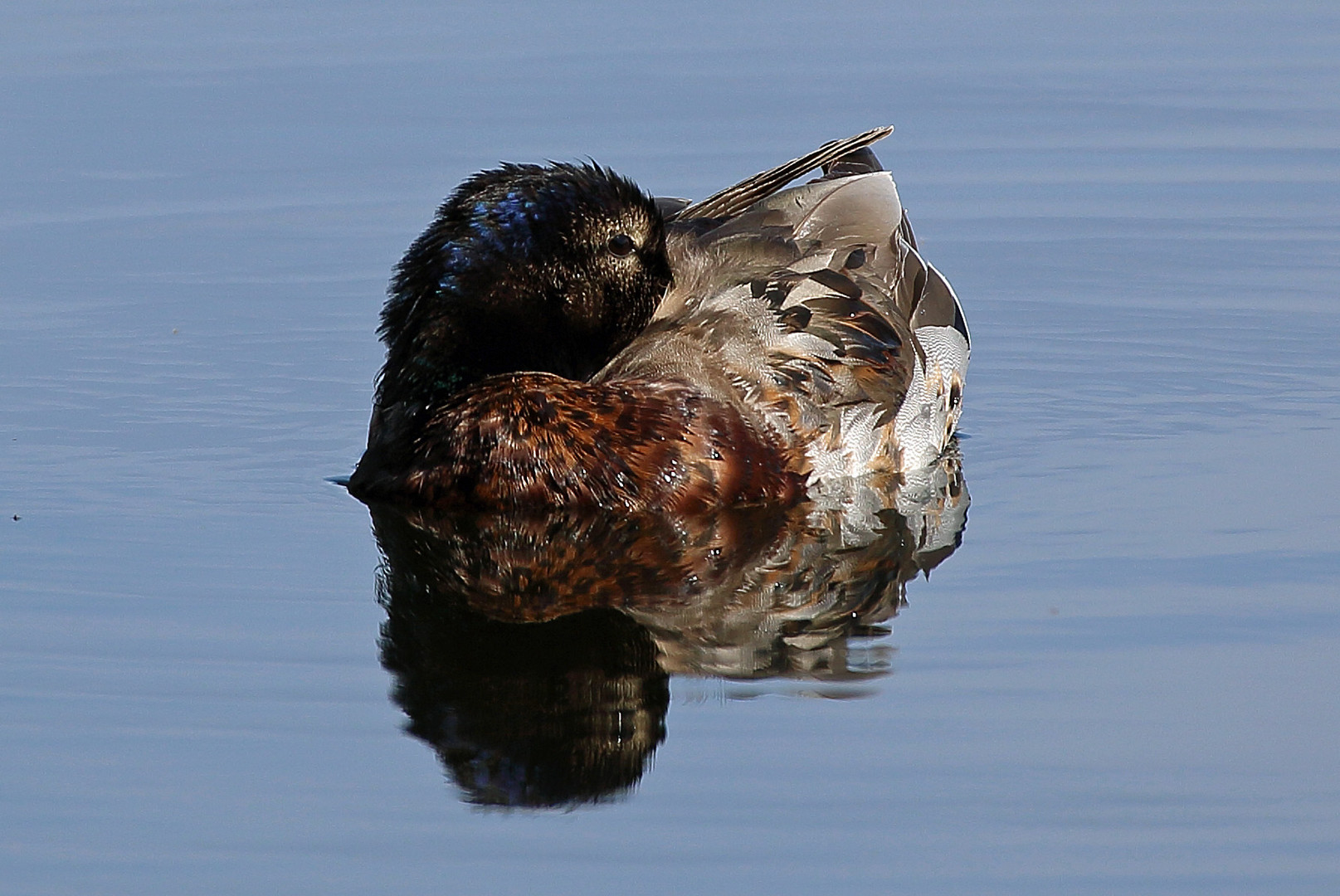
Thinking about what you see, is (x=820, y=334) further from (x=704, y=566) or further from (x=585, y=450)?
(x=704, y=566)

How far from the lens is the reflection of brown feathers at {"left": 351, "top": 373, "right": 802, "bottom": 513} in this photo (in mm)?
9164

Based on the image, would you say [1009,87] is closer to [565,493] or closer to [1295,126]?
[1295,126]

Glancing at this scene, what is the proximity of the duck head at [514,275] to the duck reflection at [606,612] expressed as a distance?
62 cm

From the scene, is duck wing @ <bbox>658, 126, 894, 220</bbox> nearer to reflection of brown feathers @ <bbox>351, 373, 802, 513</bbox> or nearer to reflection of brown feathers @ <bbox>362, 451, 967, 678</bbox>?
reflection of brown feathers @ <bbox>351, 373, 802, 513</bbox>

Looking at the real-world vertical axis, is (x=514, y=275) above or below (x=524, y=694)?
above

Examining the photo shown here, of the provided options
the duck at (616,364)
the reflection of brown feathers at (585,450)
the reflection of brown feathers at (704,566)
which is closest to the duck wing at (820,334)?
the duck at (616,364)

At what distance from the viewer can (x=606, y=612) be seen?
26.5 feet

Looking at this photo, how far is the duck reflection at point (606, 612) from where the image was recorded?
693 cm

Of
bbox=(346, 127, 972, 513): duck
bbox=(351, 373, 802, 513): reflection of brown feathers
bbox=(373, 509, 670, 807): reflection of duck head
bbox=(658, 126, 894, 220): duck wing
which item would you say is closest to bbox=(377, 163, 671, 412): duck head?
bbox=(346, 127, 972, 513): duck

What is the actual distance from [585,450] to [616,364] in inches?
25.1

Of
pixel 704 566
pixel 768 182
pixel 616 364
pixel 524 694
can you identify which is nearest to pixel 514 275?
pixel 616 364

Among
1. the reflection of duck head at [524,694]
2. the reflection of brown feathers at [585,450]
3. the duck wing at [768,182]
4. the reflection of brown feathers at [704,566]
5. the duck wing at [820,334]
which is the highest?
the duck wing at [768,182]

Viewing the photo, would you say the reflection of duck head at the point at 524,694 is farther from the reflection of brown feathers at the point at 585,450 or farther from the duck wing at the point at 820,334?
the duck wing at the point at 820,334

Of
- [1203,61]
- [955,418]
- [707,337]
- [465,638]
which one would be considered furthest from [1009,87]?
[465,638]
